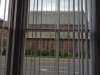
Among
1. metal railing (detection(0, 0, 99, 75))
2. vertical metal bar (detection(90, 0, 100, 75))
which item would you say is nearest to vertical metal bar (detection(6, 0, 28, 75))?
metal railing (detection(0, 0, 99, 75))

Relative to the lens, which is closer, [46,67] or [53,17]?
[46,67]

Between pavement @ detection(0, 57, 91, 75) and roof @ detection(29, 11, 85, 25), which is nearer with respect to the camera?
pavement @ detection(0, 57, 91, 75)

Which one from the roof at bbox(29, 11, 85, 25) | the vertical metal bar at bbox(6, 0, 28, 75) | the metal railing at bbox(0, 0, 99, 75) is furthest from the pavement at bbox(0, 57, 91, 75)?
the roof at bbox(29, 11, 85, 25)

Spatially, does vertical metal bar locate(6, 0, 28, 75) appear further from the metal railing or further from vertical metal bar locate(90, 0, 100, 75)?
vertical metal bar locate(90, 0, 100, 75)

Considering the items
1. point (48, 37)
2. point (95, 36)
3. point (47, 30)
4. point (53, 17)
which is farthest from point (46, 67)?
point (95, 36)

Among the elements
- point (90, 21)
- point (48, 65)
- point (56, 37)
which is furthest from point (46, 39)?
point (90, 21)

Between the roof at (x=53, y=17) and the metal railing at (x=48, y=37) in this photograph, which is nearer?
the metal railing at (x=48, y=37)

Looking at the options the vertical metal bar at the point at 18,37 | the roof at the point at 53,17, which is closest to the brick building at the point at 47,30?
the roof at the point at 53,17

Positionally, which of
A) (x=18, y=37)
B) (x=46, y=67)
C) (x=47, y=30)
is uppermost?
(x=47, y=30)

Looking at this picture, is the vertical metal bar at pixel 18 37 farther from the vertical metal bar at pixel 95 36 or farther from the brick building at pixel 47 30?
the vertical metal bar at pixel 95 36

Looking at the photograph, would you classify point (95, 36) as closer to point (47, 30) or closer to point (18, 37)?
point (47, 30)

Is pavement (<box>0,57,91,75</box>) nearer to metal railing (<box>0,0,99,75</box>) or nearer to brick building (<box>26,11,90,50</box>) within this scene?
metal railing (<box>0,0,99,75</box>)

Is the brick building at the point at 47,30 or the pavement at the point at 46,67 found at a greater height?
the brick building at the point at 47,30

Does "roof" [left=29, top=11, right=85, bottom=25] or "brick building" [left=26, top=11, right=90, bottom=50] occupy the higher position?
"roof" [left=29, top=11, right=85, bottom=25]
